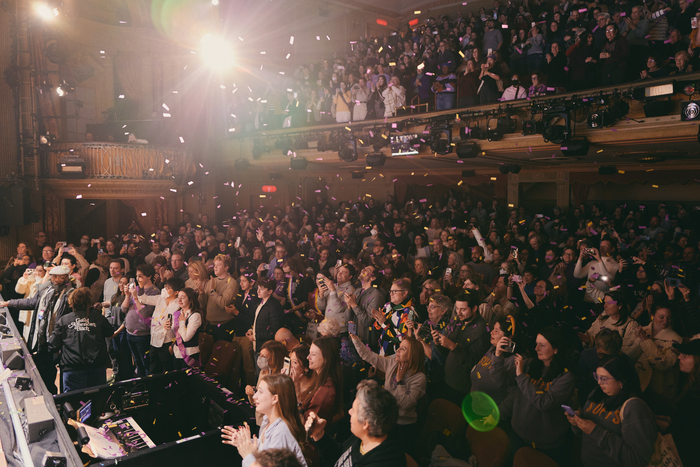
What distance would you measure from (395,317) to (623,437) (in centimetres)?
180

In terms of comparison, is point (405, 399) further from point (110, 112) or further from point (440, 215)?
point (110, 112)

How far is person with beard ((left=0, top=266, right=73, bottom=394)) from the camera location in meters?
4.21

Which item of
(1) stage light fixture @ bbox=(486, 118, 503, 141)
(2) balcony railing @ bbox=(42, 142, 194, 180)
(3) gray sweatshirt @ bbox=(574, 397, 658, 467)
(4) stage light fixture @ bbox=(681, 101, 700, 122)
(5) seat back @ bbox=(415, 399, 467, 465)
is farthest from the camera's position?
(2) balcony railing @ bbox=(42, 142, 194, 180)

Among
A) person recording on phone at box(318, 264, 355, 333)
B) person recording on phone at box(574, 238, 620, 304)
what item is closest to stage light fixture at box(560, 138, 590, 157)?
person recording on phone at box(574, 238, 620, 304)

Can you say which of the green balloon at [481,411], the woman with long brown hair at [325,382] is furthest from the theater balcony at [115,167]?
the green balloon at [481,411]

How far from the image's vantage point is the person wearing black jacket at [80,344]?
367 centimetres

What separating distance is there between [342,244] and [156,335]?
12.0 feet

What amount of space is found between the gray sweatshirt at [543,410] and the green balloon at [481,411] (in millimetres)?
179

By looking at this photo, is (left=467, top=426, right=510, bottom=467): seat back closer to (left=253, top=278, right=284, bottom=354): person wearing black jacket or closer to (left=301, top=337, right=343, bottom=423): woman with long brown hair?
(left=301, top=337, right=343, bottom=423): woman with long brown hair

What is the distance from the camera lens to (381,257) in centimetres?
552

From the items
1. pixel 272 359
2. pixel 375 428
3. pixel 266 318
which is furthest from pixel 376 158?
pixel 375 428

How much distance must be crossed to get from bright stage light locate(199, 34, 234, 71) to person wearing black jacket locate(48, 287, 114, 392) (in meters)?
9.40

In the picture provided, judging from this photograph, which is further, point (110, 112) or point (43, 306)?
point (110, 112)

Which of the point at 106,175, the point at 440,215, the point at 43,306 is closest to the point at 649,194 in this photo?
the point at 440,215
